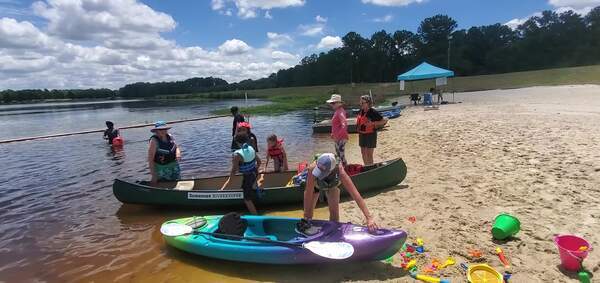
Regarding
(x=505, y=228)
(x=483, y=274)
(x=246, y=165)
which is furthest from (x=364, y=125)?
(x=483, y=274)

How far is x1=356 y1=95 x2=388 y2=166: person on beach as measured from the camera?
8.95 m

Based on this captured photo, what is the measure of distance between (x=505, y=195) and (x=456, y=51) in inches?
3537

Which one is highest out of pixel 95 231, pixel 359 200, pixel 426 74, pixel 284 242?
pixel 426 74

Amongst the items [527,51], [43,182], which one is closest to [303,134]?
[43,182]

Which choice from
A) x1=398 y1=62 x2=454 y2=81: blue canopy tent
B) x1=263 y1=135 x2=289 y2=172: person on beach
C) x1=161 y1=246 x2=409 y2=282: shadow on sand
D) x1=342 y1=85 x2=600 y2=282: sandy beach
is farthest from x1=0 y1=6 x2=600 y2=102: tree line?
x1=161 y1=246 x2=409 y2=282: shadow on sand

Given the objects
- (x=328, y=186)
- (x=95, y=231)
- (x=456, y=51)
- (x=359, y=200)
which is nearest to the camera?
(x=359, y=200)

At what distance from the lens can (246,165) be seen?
6828mm

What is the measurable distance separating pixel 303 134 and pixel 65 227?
48.3ft

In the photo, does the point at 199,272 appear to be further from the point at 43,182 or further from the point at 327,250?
the point at 43,182

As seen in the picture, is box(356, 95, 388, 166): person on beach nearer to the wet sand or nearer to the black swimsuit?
the wet sand

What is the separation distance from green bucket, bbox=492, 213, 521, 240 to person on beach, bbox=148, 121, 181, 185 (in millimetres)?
6126

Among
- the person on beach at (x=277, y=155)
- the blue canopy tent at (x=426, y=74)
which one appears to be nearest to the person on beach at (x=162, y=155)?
the person on beach at (x=277, y=155)

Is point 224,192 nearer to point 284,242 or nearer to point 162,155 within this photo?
point 162,155

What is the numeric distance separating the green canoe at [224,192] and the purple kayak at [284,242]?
1.65 m
